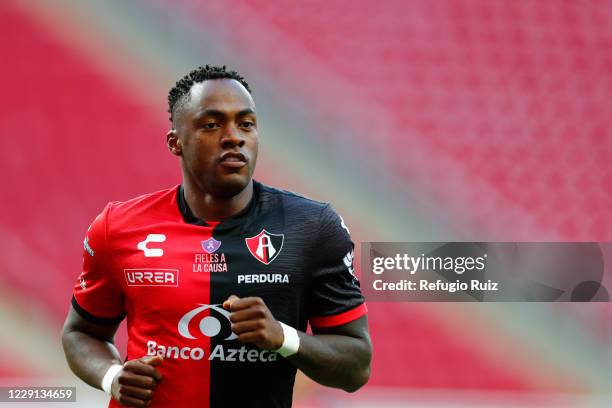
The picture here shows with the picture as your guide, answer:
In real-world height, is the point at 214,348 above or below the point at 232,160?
below

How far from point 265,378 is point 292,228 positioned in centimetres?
33

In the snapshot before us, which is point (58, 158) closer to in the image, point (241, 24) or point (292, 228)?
point (241, 24)

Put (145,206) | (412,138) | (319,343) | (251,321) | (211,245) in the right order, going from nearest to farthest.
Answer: (251,321)
(319,343)
(211,245)
(145,206)
(412,138)

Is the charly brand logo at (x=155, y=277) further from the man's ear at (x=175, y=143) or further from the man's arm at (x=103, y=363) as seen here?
the man's ear at (x=175, y=143)

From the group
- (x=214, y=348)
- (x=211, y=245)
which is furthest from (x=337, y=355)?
(x=211, y=245)

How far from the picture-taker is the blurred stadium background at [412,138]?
293 centimetres

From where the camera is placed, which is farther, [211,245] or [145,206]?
[145,206]

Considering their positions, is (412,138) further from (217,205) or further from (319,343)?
(319,343)

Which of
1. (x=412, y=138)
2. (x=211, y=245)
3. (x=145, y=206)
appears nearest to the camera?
(x=211, y=245)

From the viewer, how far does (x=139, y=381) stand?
1445mm

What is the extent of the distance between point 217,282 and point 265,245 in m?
0.13

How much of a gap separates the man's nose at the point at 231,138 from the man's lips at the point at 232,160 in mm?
22

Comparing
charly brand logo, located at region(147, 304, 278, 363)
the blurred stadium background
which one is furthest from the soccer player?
the blurred stadium background

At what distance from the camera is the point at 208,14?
299 cm
